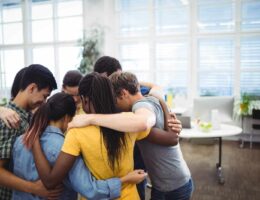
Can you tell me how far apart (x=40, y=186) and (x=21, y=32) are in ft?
24.8

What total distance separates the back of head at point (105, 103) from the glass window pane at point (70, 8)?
21.2 feet

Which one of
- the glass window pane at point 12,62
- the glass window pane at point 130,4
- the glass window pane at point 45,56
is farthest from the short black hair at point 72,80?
the glass window pane at point 12,62

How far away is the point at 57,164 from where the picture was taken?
3.67 feet

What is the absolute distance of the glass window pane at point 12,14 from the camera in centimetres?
785

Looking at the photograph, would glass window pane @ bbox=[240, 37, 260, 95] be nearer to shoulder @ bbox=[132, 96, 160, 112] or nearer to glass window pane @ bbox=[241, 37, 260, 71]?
glass window pane @ bbox=[241, 37, 260, 71]

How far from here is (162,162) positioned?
1.46 metres

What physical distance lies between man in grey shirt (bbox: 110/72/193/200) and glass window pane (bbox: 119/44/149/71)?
208 inches

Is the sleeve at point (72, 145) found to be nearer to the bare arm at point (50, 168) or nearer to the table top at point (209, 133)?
the bare arm at point (50, 168)

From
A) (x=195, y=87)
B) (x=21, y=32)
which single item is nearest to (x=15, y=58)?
(x=21, y=32)

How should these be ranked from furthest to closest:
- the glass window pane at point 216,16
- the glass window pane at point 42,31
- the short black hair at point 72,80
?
the glass window pane at point 42,31 → the glass window pane at point 216,16 → the short black hair at point 72,80

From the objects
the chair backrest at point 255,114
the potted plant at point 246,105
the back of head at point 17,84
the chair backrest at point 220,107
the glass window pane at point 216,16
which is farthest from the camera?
the glass window pane at point 216,16

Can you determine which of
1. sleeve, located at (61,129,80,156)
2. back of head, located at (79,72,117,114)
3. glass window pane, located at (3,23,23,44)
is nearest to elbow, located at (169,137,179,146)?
back of head, located at (79,72,117,114)

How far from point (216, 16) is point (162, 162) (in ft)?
17.8

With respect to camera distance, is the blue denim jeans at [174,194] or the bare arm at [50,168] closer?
the bare arm at [50,168]
